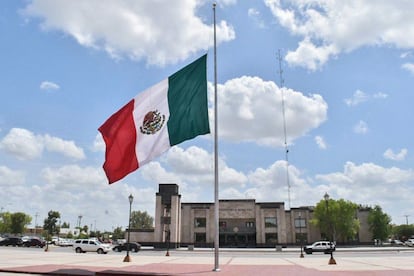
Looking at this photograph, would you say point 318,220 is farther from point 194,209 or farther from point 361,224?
point 194,209

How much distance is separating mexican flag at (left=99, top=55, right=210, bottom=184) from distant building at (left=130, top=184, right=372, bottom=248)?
69.9 m

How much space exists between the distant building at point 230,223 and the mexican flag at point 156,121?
69.9 metres

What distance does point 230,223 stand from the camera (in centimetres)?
9488

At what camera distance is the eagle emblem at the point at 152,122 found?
19219 mm

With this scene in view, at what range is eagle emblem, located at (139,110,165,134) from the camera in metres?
19.2

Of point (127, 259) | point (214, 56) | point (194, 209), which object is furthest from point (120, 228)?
point (214, 56)

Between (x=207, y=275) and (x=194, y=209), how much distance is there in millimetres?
77810

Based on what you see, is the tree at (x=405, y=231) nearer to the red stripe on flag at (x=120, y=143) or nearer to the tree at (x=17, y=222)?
the tree at (x=17, y=222)

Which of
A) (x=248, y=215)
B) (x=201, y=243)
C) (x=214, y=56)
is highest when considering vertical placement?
(x=214, y=56)

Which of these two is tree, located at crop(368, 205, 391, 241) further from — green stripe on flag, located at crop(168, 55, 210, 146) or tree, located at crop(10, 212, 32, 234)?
tree, located at crop(10, 212, 32, 234)

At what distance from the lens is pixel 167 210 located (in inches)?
3565

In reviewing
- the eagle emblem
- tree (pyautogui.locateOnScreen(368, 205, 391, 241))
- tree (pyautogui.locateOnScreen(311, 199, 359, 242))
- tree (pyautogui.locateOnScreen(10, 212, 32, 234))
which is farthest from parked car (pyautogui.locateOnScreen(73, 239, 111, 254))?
tree (pyautogui.locateOnScreen(10, 212, 32, 234))

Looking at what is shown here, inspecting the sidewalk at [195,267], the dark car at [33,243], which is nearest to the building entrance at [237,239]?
the dark car at [33,243]

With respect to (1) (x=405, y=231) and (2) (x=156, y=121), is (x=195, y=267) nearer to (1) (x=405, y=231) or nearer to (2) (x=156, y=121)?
(2) (x=156, y=121)
